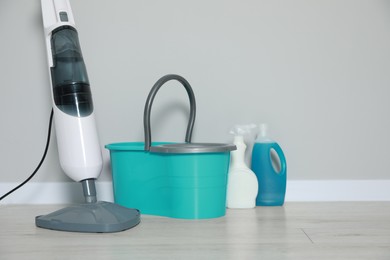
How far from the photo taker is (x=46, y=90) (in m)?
1.65

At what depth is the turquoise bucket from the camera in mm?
1310

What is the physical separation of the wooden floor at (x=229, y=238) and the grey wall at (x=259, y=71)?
0.29 meters

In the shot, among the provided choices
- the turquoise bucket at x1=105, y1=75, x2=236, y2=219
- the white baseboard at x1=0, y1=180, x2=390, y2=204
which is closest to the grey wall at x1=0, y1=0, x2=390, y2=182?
the white baseboard at x1=0, y1=180, x2=390, y2=204

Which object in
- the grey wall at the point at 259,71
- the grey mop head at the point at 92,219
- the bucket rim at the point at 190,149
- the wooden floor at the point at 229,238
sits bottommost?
the wooden floor at the point at 229,238

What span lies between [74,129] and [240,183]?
540mm

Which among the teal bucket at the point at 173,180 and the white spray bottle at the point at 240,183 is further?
the white spray bottle at the point at 240,183

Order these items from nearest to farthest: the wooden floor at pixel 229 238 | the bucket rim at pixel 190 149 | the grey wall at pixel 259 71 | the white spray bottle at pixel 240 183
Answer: the wooden floor at pixel 229 238 < the bucket rim at pixel 190 149 < the white spray bottle at pixel 240 183 < the grey wall at pixel 259 71

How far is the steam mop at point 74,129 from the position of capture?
122 centimetres

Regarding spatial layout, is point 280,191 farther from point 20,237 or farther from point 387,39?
point 20,237

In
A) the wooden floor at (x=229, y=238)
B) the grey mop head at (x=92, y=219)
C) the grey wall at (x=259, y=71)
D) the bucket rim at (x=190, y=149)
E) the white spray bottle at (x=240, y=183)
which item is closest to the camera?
the wooden floor at (x=229, y=238)

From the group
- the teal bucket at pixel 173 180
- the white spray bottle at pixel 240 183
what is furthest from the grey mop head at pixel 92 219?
the white spray bottle at pixel 240 183

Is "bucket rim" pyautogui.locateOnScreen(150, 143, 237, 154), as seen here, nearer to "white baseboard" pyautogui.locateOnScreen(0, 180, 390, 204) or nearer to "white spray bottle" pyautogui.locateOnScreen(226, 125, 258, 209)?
"white spray bottle" pyautogui.locateOnScreen(226, 125, 258, 209)

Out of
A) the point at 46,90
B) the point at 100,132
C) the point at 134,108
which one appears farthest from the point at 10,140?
the point at 134,108

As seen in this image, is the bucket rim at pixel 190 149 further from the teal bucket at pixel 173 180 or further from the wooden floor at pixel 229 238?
the wooden floor at pixel 229 238
